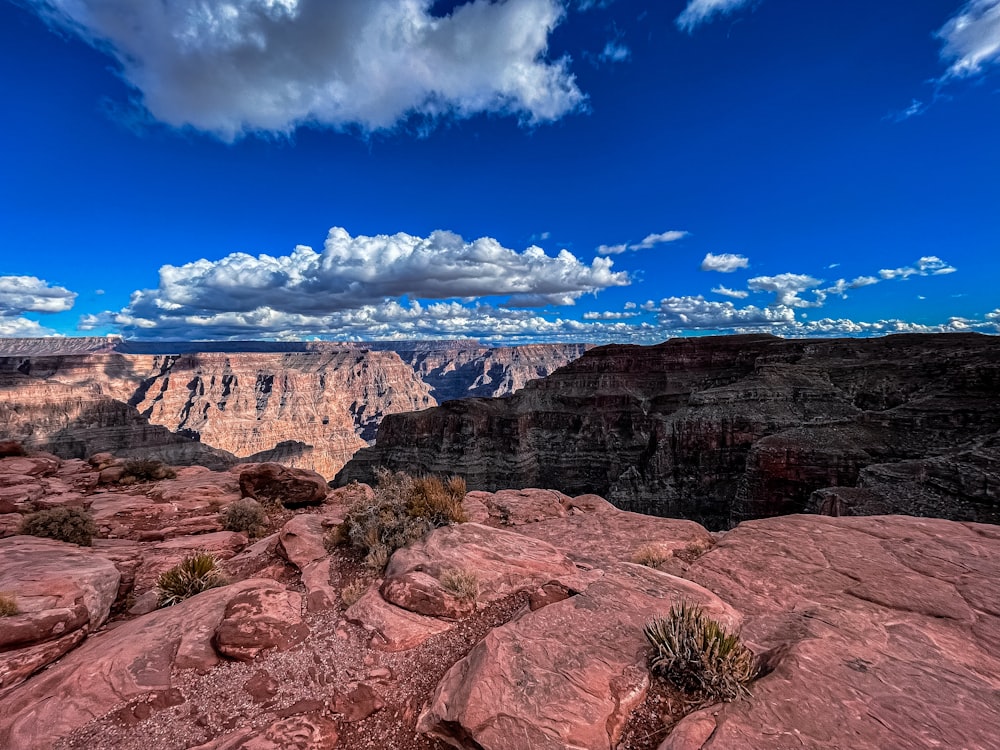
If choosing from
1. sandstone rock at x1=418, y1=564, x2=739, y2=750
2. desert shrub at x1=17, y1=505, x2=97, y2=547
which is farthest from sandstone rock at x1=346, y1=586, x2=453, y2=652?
desert shrub at x1=17, y1=505, x2=97, y2=547

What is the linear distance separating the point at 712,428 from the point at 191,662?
50.8m

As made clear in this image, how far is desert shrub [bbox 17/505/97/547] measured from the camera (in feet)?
32.1

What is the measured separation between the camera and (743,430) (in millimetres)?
45344

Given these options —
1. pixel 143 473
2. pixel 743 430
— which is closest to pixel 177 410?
pixel 143 473

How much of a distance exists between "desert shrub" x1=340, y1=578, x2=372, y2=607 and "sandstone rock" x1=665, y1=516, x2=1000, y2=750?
15.7ft

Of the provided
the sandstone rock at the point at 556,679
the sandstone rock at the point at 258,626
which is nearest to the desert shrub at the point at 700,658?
the sandstone rock at the point at 556,679

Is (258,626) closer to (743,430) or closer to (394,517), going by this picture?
(394,517)

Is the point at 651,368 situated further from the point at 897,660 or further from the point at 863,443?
the point at 897,660

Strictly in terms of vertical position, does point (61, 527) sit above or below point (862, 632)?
below

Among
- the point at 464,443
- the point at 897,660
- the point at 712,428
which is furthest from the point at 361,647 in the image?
the point at 464,443

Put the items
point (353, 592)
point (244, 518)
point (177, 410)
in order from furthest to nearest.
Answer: point (177, 410), point (244, 518), point (353, 592)

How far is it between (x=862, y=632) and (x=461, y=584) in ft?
15.7

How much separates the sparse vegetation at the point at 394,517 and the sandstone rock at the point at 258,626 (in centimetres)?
156

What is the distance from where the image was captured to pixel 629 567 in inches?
252
